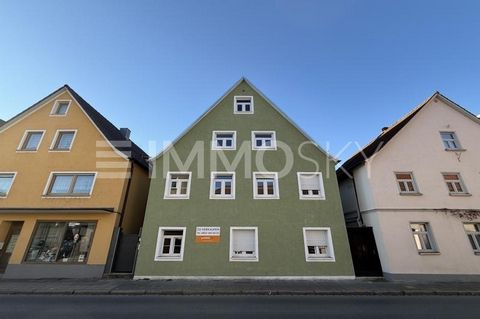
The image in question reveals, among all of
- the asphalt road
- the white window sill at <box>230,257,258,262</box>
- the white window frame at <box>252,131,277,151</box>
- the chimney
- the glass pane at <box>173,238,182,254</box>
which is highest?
the chimney

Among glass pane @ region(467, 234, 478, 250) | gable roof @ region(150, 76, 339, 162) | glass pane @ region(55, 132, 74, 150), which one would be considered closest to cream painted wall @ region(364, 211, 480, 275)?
glass pane @ region(467, 234, 478, 250)

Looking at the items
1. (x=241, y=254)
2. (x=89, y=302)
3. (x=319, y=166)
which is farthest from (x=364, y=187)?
(x=89, y=302)

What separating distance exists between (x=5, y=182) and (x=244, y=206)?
567 inches

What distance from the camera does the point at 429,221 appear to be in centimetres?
1194

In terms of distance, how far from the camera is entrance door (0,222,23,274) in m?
12.7

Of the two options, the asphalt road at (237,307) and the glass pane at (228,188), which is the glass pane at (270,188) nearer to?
the glass pane at (228,188)

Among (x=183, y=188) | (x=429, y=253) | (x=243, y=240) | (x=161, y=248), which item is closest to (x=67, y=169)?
(x=183, y=188)

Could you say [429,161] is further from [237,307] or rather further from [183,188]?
[183,188]

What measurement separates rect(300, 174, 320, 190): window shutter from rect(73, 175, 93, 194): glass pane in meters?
12.4

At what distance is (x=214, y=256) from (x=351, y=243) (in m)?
7.44

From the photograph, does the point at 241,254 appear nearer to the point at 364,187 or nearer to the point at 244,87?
the point at 364,187

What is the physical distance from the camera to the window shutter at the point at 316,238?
11883 millimetres

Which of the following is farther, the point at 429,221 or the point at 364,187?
the point at 364,187

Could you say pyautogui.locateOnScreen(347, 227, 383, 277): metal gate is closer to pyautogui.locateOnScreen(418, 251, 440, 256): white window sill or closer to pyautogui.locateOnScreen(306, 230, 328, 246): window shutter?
pyautogui.locateOnScreen(306, 230, 328, 246): window shutter
